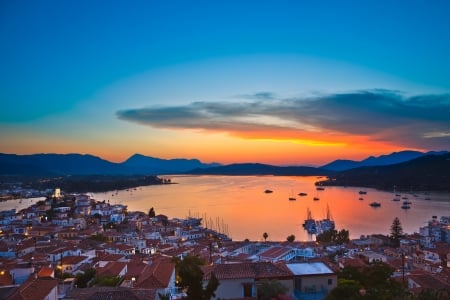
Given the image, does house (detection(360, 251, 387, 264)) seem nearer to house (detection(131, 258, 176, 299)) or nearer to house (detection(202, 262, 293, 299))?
house (detection(131, 258, 176, 299))

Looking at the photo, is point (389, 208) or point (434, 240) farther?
Result: point (389, 208)

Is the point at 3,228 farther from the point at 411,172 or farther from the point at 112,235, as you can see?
the point at 411,172

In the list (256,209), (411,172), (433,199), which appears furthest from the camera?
(411,172)

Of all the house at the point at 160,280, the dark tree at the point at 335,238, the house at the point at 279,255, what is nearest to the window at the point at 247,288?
the house at the point at 160,280

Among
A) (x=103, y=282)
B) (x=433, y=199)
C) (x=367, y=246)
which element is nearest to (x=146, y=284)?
(x=103, y=282)

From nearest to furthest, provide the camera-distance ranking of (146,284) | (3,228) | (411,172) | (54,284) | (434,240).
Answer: (54,284)
(146,284)
(434,240)
(3,228)
(411,172)

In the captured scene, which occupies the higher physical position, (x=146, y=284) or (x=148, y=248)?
(x=146, y=284)

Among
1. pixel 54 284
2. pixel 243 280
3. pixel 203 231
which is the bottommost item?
pixel 203 231
